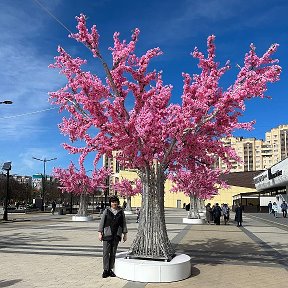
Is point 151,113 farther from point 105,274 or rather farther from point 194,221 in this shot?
point 194,221

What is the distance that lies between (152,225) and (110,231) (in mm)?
1098

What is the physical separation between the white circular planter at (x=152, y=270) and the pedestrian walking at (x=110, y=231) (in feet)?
0.80

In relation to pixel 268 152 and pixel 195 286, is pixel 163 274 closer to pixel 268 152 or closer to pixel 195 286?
pixel 195 286

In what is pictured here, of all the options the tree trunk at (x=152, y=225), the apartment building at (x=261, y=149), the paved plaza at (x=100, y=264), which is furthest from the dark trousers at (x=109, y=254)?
the apartment building at (x=261, y=149)

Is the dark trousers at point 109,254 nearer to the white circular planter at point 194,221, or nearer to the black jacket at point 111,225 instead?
the black jacket at point 111,225

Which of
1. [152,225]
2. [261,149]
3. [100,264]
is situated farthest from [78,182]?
[261,149]

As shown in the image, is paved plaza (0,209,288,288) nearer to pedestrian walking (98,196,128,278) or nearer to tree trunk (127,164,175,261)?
pedestrian walking (98,196,128,278)

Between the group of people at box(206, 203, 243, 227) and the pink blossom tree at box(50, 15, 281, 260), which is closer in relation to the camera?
the pink blossom tree at box(50, 15, 281, 260)

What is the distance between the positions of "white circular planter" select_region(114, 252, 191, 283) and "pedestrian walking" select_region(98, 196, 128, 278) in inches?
9.6

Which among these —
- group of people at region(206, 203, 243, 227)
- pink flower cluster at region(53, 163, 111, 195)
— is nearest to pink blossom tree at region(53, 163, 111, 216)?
pink flower cluster at region(53, 163, 111, 195)

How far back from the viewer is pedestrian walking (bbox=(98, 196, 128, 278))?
8438 mm

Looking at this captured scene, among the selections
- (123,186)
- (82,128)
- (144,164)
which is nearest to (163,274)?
(144,164)

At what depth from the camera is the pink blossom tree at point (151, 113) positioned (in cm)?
883

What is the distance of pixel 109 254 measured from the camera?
8.52 m
